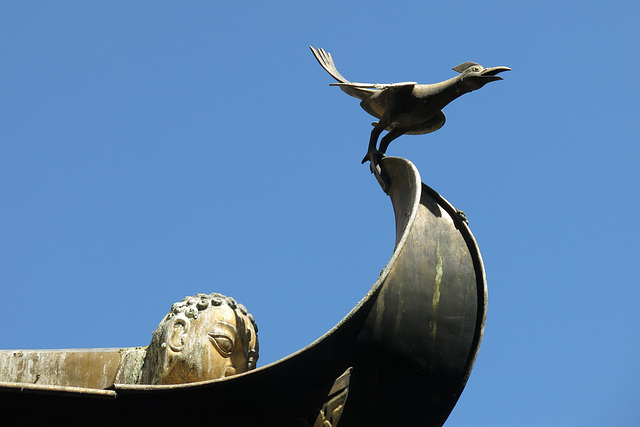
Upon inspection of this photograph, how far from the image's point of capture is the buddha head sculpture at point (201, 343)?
9.48 m

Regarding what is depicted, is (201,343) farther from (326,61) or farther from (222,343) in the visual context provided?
(326,61)

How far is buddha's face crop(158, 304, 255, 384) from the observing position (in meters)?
9.47

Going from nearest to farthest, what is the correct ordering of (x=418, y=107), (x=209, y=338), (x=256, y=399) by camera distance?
(x=256, y=399), (x=209, y=338), (x=418, y=107)

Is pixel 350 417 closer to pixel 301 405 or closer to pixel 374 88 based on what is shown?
pixel 301 405

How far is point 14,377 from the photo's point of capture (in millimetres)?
10133

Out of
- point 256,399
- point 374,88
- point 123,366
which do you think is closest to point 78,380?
point 123,366

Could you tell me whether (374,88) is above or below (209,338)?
above

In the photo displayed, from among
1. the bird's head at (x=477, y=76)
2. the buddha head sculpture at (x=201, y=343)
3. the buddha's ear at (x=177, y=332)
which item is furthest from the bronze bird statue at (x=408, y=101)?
the buddha's ear at (x=177, y=332)

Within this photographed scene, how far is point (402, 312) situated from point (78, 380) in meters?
2.91

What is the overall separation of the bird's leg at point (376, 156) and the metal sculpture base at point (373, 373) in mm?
758

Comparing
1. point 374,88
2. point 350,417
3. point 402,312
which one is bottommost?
point 350,417

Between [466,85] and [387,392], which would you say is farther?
[466,85]

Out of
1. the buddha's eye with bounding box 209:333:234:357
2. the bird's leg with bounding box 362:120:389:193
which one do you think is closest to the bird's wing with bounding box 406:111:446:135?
the bird's leg with bounding box 362:120:389:193

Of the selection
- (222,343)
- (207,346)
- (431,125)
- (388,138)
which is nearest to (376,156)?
(388,138)
